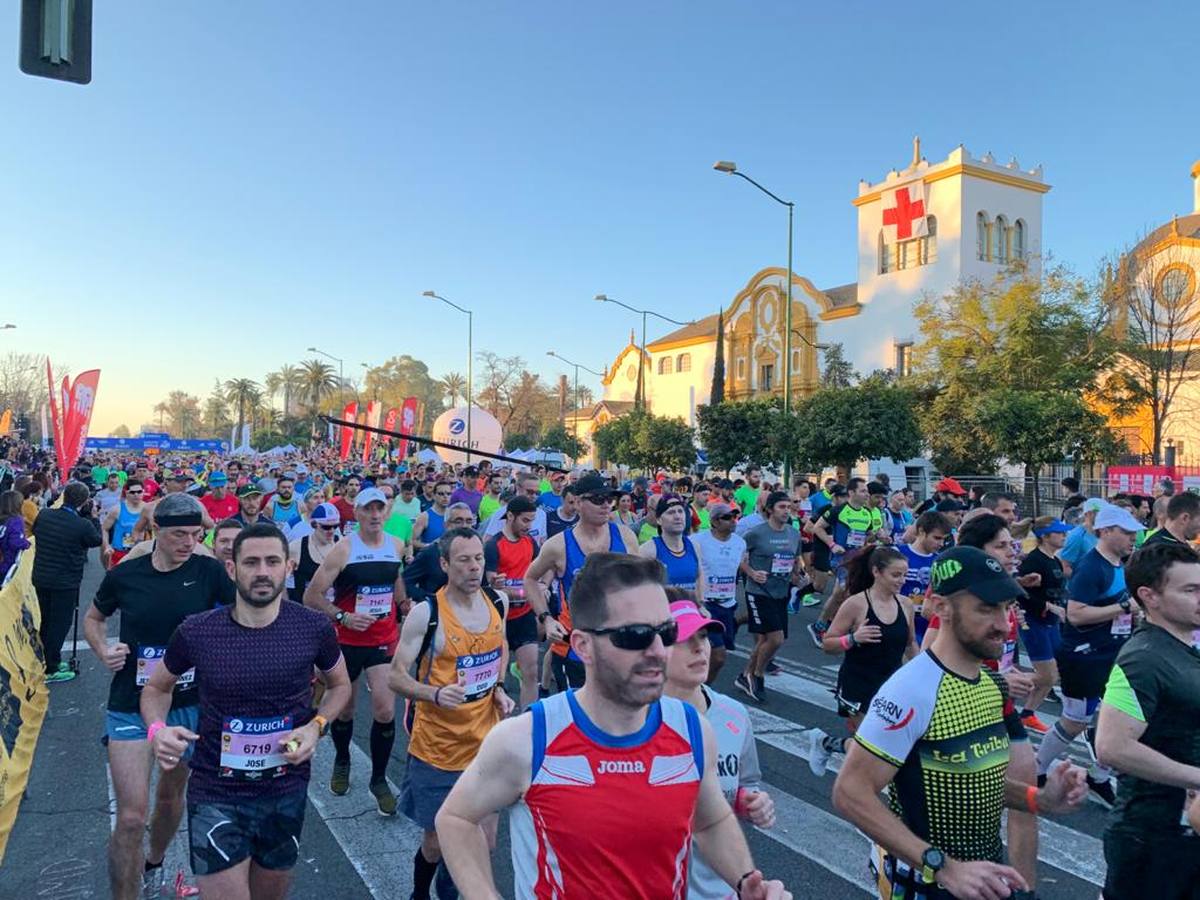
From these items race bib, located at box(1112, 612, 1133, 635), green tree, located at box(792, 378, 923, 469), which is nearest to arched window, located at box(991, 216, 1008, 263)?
green tree, located at box(792, 378, 923, 469)

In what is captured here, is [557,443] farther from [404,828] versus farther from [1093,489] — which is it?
[404,828]

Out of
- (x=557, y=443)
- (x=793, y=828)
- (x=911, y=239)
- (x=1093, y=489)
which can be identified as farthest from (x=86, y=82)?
(x=557, y=443)

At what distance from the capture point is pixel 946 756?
2.79m

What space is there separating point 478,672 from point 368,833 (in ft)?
5.29

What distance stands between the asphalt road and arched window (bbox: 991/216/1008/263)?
159ft

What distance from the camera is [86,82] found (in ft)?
15.6

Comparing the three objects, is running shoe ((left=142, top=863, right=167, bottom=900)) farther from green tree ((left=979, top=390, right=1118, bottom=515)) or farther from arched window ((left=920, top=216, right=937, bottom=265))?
arched window ((left=920, top=216, right=937, bottom=265))

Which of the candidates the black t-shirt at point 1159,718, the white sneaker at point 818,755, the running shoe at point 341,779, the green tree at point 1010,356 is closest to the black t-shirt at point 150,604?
the running shoe at point 341,779

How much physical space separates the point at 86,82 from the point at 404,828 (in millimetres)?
4579

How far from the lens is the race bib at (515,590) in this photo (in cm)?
759

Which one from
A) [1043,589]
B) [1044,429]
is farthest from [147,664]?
[1044,429]

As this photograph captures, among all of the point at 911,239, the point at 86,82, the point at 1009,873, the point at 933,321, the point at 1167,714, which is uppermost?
the point at 911,239

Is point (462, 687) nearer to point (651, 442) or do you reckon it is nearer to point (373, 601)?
point (373, 601)

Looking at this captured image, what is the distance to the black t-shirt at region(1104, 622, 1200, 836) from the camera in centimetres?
305
